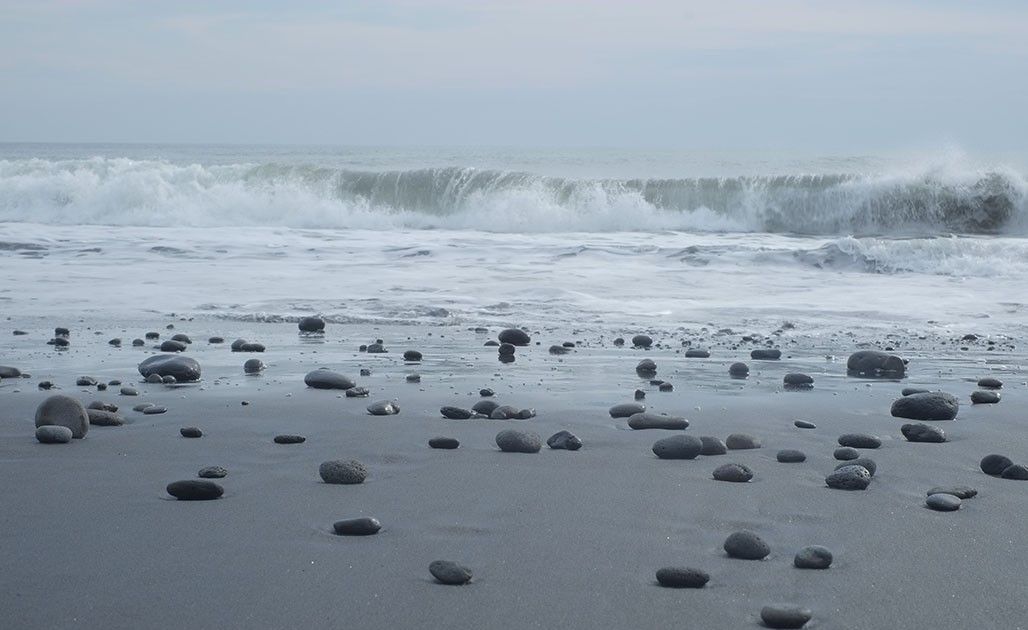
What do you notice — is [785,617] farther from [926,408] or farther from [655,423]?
[926,408]

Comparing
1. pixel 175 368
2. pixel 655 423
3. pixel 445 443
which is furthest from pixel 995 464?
pixel 175 368

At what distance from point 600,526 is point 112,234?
15.7 m

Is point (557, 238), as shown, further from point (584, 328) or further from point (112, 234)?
point (584, 328)

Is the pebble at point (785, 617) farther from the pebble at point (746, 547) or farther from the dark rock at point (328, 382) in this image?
the dark rock at point (328, 382)

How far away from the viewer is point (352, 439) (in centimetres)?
433

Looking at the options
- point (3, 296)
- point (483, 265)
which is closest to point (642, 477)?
point (3, 296)

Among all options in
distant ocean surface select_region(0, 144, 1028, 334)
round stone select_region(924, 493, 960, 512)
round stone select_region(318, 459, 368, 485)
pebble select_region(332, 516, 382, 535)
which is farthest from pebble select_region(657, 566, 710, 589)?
distant ocean surface select_region(0, 144, 1028, 334)

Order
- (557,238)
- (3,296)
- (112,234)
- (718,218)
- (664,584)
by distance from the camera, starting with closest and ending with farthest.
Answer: (664,584), (3,296), (112,234), (557,238), (718,218)

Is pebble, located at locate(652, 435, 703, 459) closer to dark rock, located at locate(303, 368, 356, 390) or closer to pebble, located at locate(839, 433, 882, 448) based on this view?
pebble, located at locate(839, 433, 882, 448)

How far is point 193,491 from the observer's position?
3.38 meters

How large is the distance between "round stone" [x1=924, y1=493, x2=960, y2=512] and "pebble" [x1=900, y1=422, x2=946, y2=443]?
0.99m

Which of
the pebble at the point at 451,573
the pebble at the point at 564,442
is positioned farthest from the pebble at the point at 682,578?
the pebble at the point at 564,442

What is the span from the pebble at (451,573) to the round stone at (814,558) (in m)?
0.79

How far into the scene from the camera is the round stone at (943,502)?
10.9 ft
